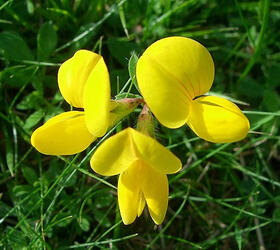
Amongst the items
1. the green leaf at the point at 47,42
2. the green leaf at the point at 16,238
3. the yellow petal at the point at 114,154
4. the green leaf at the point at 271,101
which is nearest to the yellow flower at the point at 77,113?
the yellow petal at the point at 114,154

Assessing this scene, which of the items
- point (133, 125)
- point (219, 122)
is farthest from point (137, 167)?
point (133, 125)

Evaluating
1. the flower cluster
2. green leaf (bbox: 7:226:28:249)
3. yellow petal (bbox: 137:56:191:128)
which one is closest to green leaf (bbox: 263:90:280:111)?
the flower cluster

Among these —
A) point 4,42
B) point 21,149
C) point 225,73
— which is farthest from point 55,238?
point 225,73

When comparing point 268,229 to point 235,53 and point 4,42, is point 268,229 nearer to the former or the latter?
point 235,53

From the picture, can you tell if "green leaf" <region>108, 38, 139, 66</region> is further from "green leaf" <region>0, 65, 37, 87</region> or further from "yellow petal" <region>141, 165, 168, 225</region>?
"yellow petal" <region>141, 165, 168, 225</region>

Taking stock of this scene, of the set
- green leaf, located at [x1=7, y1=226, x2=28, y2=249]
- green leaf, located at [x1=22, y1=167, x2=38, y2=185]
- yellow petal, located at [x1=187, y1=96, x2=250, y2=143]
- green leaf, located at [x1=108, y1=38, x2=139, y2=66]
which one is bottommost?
green leaf, located at [x1=7, y1=226, x2=28, y2=249]
